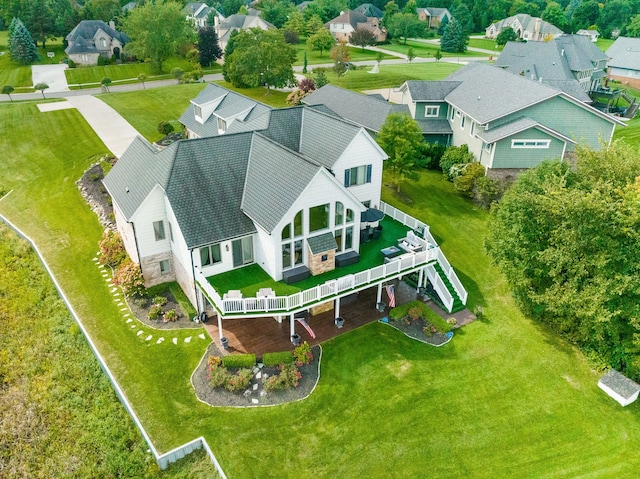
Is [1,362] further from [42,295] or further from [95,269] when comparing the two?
[95,269]

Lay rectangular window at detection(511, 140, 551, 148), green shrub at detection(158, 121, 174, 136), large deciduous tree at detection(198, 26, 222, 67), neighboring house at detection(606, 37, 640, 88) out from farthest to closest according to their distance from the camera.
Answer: large deciduous tree at detection(198, 26, 222, 67) → neighboring house at detection(606, 37, 640, 88) → green shrub at detection(158, 121, 174, 136) → rectangular window at detection(511, 140, 551, 148)

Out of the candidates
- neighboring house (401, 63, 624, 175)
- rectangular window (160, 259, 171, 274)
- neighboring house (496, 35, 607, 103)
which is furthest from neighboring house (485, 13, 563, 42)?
rectangular window (160, 259, 171, 274)

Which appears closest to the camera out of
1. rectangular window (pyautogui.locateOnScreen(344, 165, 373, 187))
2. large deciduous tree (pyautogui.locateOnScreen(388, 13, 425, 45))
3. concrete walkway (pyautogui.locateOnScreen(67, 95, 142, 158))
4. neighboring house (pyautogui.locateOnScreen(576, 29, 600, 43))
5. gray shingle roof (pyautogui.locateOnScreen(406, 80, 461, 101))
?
rectangular window (pyautogui.locateOnScreen(344, 165, 373, 187))

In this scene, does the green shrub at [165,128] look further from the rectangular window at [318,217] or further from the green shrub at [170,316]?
the rectangular window at [318,217]

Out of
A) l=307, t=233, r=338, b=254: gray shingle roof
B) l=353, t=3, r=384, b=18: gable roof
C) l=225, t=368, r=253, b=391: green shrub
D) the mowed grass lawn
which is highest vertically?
l=353, t=3, r=384, b=18: gable roof

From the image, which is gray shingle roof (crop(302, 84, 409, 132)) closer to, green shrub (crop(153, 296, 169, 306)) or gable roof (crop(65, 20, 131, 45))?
green shrub (crop(153, 296, 169, 306))

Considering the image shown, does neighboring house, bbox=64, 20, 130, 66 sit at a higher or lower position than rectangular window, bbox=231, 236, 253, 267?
higher
